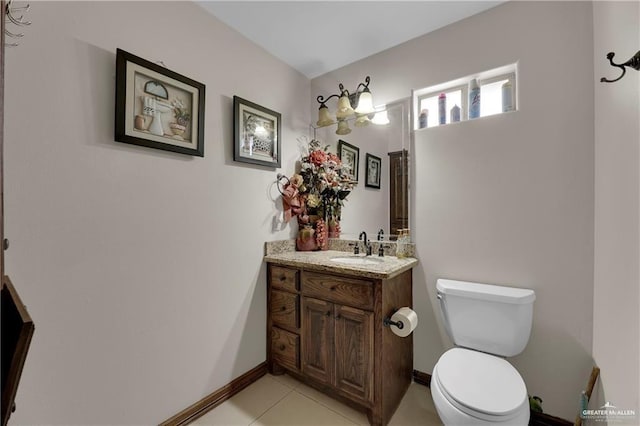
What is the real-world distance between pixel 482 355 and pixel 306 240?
1.34 m

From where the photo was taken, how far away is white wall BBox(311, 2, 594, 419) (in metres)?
1.36

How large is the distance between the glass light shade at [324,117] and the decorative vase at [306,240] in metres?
0.90

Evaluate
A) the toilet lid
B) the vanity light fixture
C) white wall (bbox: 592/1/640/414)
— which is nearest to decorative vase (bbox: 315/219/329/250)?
the vanity light fixture

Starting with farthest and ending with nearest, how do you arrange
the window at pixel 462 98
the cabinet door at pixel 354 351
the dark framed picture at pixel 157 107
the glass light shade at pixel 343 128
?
the glass light shade at pixel 343 128 → the window at pixel 462 98 → the cabinet door at pixel 354 351 → the dark framed picture at pixel 157 107

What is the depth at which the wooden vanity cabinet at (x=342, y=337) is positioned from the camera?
1454 mm

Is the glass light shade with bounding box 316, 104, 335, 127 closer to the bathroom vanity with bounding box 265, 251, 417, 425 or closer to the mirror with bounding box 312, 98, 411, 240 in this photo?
the mirror with bounding box 312, 98, 411, 240

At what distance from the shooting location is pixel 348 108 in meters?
2.05

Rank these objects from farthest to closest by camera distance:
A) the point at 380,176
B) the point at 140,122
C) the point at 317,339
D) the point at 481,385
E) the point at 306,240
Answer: the point at 306,240, the point at 380,176, the point at 317,339, the point at 140,122, the point at 481,385

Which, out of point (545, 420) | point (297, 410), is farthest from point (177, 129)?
point (545, 420)

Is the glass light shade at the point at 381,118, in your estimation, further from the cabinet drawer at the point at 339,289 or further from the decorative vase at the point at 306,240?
the cabinet drawer at the point at 339,289

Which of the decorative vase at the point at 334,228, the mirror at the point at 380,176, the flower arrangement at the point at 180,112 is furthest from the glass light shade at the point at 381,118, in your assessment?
the flower arrangement at the point at 180,112

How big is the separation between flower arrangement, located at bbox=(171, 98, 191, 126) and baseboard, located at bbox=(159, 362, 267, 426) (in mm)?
1621

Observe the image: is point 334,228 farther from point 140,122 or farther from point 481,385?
point 140,122

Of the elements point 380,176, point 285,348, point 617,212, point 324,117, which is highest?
point 324,117
